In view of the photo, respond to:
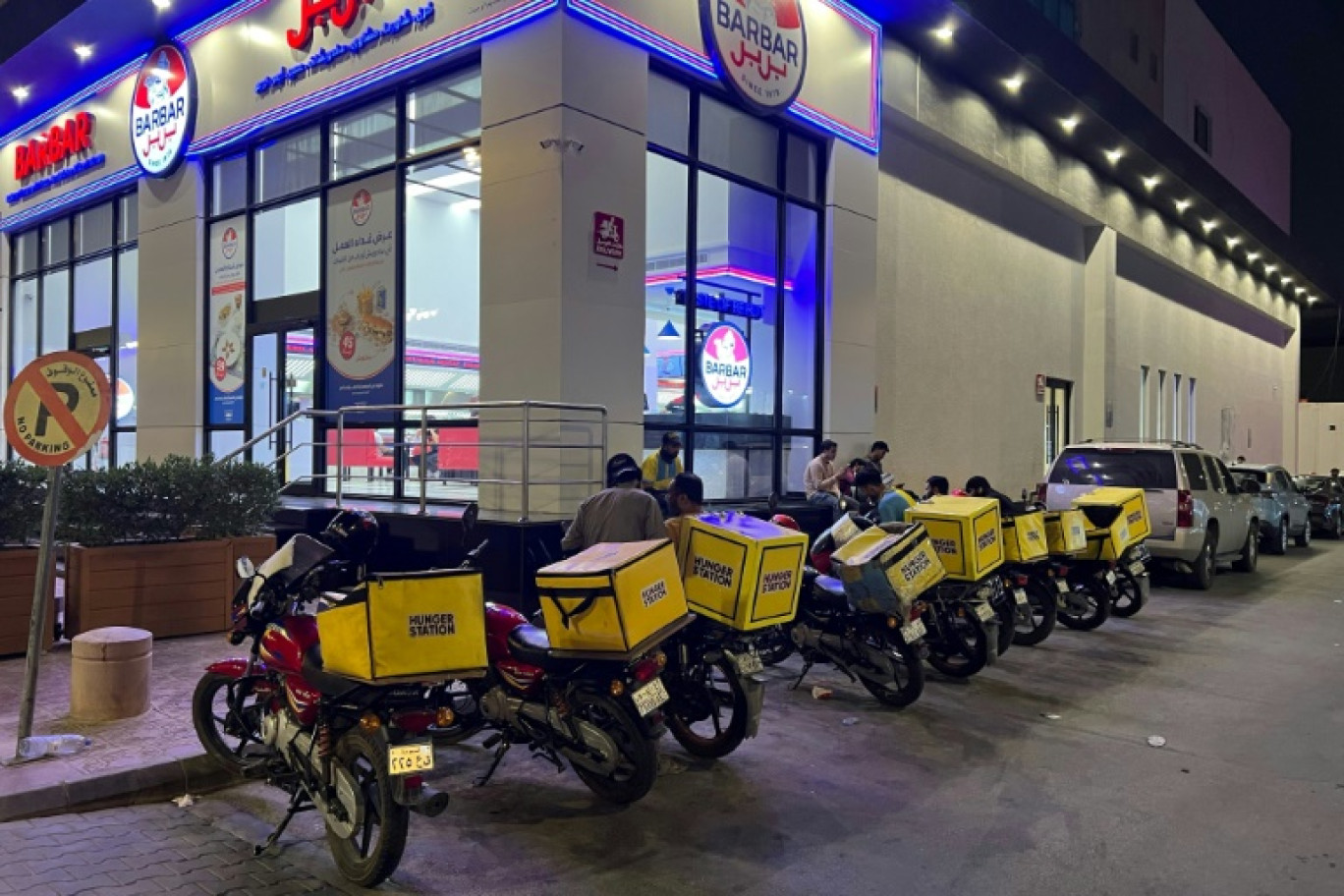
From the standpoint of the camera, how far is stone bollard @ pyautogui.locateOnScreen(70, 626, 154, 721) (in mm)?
6230

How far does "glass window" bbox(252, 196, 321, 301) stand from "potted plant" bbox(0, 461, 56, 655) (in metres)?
6.02

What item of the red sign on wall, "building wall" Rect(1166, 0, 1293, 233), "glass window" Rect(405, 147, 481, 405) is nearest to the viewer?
"glass window" Rect(405, 147, 481, 405)

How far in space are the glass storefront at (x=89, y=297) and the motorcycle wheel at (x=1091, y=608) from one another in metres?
14.6

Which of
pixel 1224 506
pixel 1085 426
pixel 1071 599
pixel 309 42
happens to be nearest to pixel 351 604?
pixel 1071 599

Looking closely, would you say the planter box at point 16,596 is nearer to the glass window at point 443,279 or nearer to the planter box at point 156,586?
the planter box at point 156,586

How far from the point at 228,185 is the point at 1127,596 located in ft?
45.9

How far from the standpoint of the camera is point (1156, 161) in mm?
23000

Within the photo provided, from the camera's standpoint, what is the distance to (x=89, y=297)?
18.8 meters

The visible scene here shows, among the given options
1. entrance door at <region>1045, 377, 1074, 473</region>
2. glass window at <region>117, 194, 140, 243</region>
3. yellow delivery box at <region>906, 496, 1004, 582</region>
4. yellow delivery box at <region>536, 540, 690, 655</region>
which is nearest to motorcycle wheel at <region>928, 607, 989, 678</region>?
yellow delivery box at <region>906, 496, 1004, 582</region>

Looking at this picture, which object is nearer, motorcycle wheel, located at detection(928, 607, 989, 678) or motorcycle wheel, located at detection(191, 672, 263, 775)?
motorcycle wheel, located at detection(191, 672, 263, 775)

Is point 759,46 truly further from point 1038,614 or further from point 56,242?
point 56,242

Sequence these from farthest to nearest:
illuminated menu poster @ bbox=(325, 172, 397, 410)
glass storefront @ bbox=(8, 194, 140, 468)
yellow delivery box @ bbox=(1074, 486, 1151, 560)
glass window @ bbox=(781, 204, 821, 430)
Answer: glass storefront @ bbox=(8, 194, 140, 468) → glass window @ bbox=(781, 204, 821, 430) → illuminated menu poster @ bbox=(325, 172, 397, 410) → yellow delivery box @ bbox=(1074, 486, 1151, 560)

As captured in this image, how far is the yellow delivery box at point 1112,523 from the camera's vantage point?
991 centimetres

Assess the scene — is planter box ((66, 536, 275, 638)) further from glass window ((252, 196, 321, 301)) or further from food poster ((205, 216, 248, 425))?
food poster ((205, 216, 248, 425))
